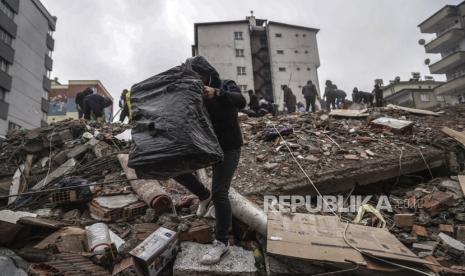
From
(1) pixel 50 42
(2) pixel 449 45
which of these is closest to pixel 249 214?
(1) pixel 50 42

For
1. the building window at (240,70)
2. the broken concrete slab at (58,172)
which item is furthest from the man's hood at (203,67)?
the building window at (240,70)

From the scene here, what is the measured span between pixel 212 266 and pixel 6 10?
26137 millimetres

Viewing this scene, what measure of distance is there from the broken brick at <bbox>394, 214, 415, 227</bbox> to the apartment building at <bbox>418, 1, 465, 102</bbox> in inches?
1111

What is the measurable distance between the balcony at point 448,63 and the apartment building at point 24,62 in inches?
1400

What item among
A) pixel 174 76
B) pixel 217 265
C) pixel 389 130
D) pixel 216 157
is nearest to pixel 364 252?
pixel 217 265

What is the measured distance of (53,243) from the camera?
2.14m

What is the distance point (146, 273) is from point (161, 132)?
3.07 ft

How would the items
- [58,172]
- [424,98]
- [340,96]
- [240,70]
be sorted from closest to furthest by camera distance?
1. [58,172]
2. [340,96]
3. [240,70]
4. [424,98]

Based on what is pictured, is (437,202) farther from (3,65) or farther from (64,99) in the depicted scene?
(64,99)

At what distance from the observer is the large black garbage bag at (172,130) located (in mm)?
A: 1645

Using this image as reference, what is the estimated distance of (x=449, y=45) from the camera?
26641 millimetres

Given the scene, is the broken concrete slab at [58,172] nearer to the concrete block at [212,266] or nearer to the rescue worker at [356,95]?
the concrete block at [212,266]

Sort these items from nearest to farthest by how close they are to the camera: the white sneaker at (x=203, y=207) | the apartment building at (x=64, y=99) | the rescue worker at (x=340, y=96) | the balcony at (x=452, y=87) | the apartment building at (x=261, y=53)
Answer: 1. the white sneaker at (x=203, y=207)
2. the rescue worker at (x=340, y=96)
3. the balcony at (x=452, y=87)
4. the apartment building at (x=261, y=53)
5. the apartment building at (x=64, y=99)

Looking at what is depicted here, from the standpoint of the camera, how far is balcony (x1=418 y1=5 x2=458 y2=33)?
2522 centimetres
